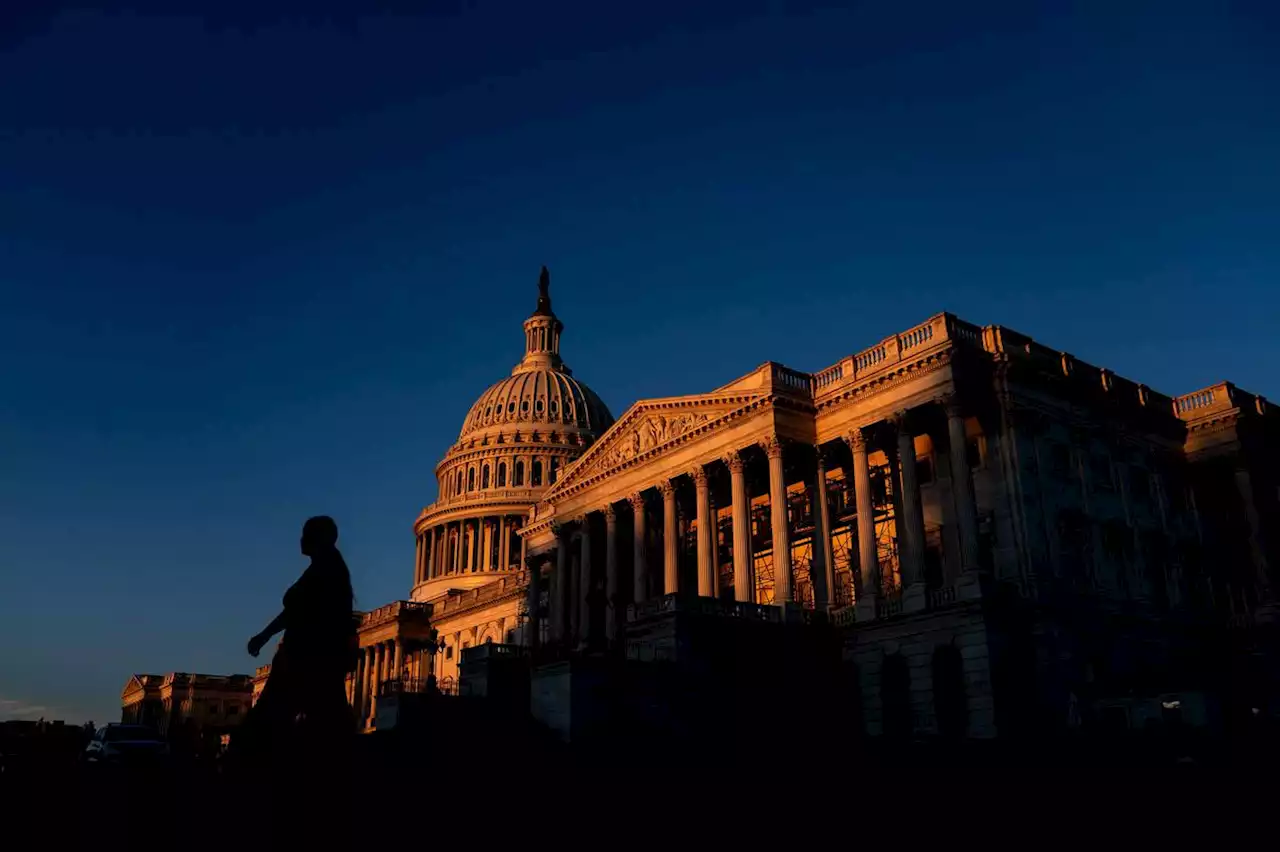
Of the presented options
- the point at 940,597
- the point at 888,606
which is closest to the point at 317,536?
the point at 940,597

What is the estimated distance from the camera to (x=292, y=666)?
873cm

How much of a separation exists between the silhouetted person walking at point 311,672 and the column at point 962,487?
111ft

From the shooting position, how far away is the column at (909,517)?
41688 millimetres

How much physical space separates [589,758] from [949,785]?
1136 cm

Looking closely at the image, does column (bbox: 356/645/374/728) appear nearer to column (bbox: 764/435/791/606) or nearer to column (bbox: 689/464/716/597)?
column (bbox: 689/464/716/597)

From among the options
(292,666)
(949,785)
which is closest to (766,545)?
(949,785)

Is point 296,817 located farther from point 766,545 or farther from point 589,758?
point 766,545

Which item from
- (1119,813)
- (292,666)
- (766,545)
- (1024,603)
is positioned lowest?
(1119,813)

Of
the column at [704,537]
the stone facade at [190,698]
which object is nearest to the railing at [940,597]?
the column at [704,537]

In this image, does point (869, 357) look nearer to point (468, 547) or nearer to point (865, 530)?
point (865, 530)

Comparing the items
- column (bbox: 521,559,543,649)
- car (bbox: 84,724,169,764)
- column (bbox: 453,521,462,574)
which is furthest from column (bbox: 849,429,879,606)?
column (bbox: 453,521,462,574)

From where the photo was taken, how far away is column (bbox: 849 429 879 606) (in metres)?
43.6

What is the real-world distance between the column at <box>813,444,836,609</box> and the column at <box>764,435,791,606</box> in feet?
5.80

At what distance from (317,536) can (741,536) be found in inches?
1573
